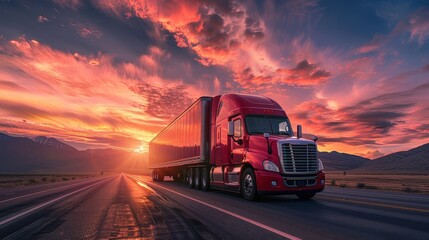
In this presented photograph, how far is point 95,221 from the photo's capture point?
6.88 metres

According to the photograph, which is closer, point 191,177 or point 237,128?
point 237,128

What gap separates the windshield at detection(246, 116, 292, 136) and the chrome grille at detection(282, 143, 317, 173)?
136cm

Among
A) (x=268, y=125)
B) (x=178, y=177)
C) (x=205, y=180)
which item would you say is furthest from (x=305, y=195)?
(x=178, y=177)

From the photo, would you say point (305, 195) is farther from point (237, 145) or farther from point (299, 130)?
point (237, 145)

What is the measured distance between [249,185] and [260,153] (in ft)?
4.12

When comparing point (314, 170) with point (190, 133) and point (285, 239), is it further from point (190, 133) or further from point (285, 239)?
point (190, 133)

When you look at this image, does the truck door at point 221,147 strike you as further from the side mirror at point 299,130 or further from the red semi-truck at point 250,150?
the side mirror at point 299,130

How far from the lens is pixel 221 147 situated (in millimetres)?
13898

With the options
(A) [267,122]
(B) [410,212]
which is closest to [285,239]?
(B) [410,212]

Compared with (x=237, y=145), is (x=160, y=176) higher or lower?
lower

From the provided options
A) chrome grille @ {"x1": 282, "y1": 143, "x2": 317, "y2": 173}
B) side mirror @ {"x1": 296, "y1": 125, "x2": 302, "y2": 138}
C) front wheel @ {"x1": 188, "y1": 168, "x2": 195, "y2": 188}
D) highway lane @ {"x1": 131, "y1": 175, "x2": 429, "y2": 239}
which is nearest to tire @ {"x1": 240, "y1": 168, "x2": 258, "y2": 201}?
chrome grille @ {"x1": 282, "y1": 143, "x2": 317, "y2": 173}

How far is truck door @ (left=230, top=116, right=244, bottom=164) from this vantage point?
11938 mm

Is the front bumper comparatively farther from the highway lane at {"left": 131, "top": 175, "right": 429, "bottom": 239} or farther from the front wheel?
the front wheel

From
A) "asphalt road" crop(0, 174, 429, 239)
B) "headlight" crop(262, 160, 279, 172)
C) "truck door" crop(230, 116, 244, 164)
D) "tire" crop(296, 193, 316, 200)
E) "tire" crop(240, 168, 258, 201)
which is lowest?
"asphalt road" crop(0, 174, 429, 239)
